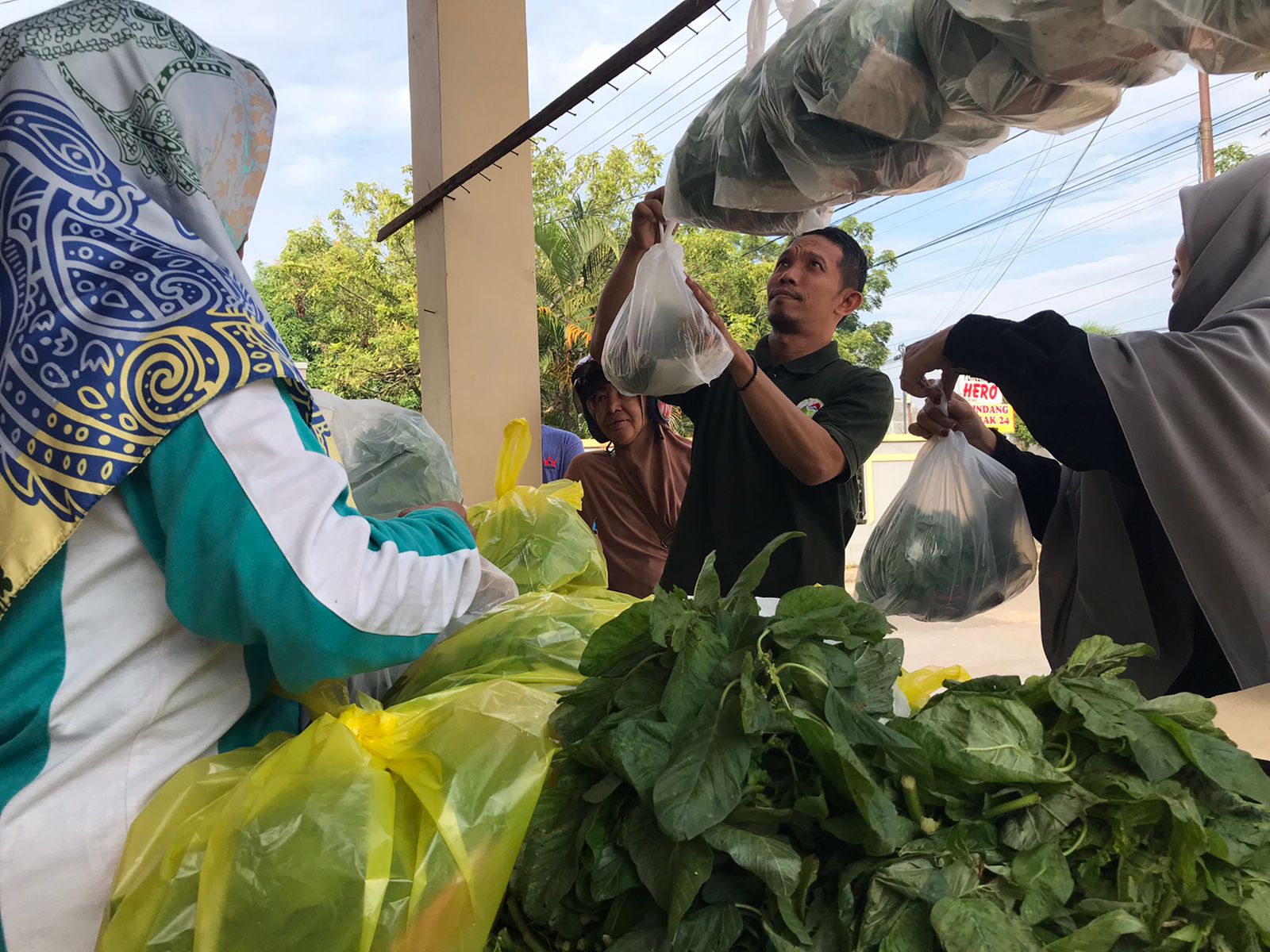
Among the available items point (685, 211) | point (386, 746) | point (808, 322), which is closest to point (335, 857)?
point (386, 746)

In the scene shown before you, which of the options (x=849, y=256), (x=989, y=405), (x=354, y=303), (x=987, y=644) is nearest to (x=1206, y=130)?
(x=987, y=644)

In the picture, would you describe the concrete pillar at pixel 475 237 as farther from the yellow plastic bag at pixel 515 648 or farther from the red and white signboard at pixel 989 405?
the red and white signboard at pixel 989 405

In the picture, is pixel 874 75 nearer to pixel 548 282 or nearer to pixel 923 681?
pixel 923 681

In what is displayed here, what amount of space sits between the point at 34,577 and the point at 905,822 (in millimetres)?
832

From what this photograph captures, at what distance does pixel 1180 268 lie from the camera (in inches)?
67.9

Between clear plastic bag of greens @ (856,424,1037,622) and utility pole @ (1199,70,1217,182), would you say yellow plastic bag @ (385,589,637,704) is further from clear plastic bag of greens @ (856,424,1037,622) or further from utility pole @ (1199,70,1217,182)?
utility pole @ (1199,70,1217,182)

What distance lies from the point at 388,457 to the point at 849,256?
1.40 meters

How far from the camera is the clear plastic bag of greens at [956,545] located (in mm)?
1966

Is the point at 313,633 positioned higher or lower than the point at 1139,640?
higher

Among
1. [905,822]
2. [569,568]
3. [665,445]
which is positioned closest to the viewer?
[905,822]

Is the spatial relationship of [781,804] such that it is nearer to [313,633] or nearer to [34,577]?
[313,633]

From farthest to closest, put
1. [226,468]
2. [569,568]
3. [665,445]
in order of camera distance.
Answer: [665,445], [569,568], [226,468]

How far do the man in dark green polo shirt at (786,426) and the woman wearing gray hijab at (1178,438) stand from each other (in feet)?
1.39

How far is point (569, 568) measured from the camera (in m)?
1.51
